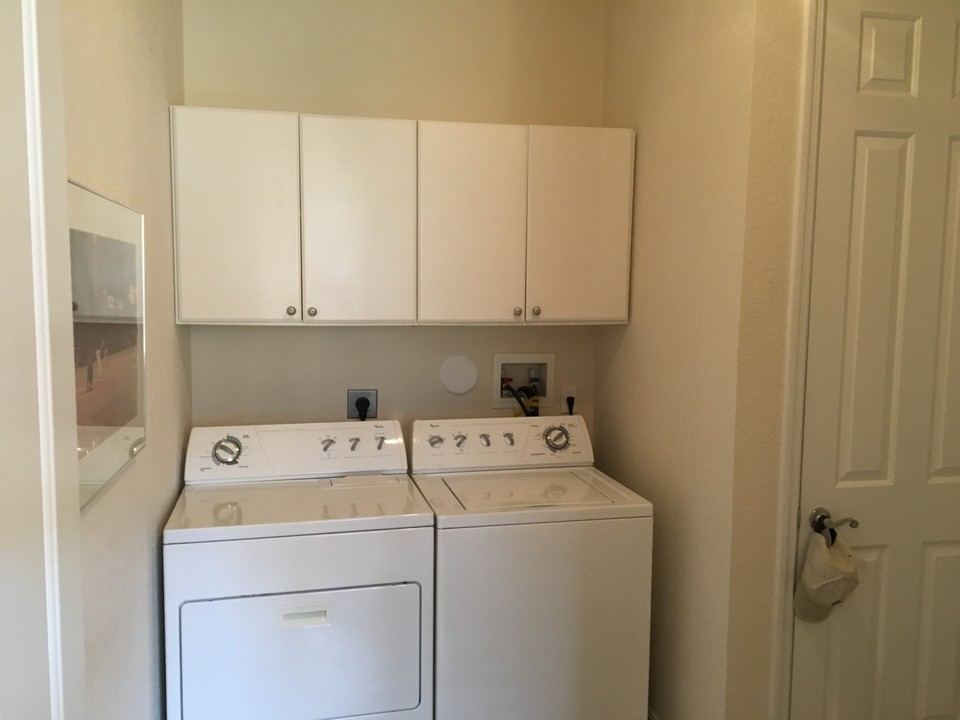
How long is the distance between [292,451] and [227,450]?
7.8 inches

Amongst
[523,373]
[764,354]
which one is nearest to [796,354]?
[764,354]

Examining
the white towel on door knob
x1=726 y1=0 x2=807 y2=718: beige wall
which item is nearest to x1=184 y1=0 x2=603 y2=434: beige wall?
x1=726 y1=0 x2=807 y2=718: beige wall

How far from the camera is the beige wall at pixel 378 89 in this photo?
2.25m

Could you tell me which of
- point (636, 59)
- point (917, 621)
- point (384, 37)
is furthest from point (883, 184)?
point (384, 37)

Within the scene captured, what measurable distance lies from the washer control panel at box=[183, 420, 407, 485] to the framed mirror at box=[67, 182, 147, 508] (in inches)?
22.4

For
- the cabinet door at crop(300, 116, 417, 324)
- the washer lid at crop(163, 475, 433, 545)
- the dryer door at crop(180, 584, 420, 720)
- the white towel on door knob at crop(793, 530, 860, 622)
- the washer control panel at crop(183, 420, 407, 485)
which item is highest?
the cabinet door at crop(300, 116, 417, 324)

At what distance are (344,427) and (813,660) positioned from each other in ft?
4.96

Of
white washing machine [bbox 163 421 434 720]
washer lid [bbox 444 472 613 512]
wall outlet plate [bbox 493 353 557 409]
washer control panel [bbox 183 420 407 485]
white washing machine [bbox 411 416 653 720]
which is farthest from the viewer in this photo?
wall outlet plate [bbox 493 353 557 409]

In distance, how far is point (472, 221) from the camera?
2.16 meters

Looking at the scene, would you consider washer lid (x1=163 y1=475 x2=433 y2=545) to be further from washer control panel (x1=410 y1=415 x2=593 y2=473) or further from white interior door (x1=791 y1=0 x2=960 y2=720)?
white interior door (x1=791 y1=0 x2=960 y2=720)

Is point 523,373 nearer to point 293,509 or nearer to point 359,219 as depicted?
point 359,219

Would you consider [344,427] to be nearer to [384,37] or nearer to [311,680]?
[311,680]

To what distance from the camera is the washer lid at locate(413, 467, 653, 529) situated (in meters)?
1.85

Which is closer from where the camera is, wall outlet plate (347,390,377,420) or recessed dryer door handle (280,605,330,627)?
recessed dryer door handle (280,605,330,627)
